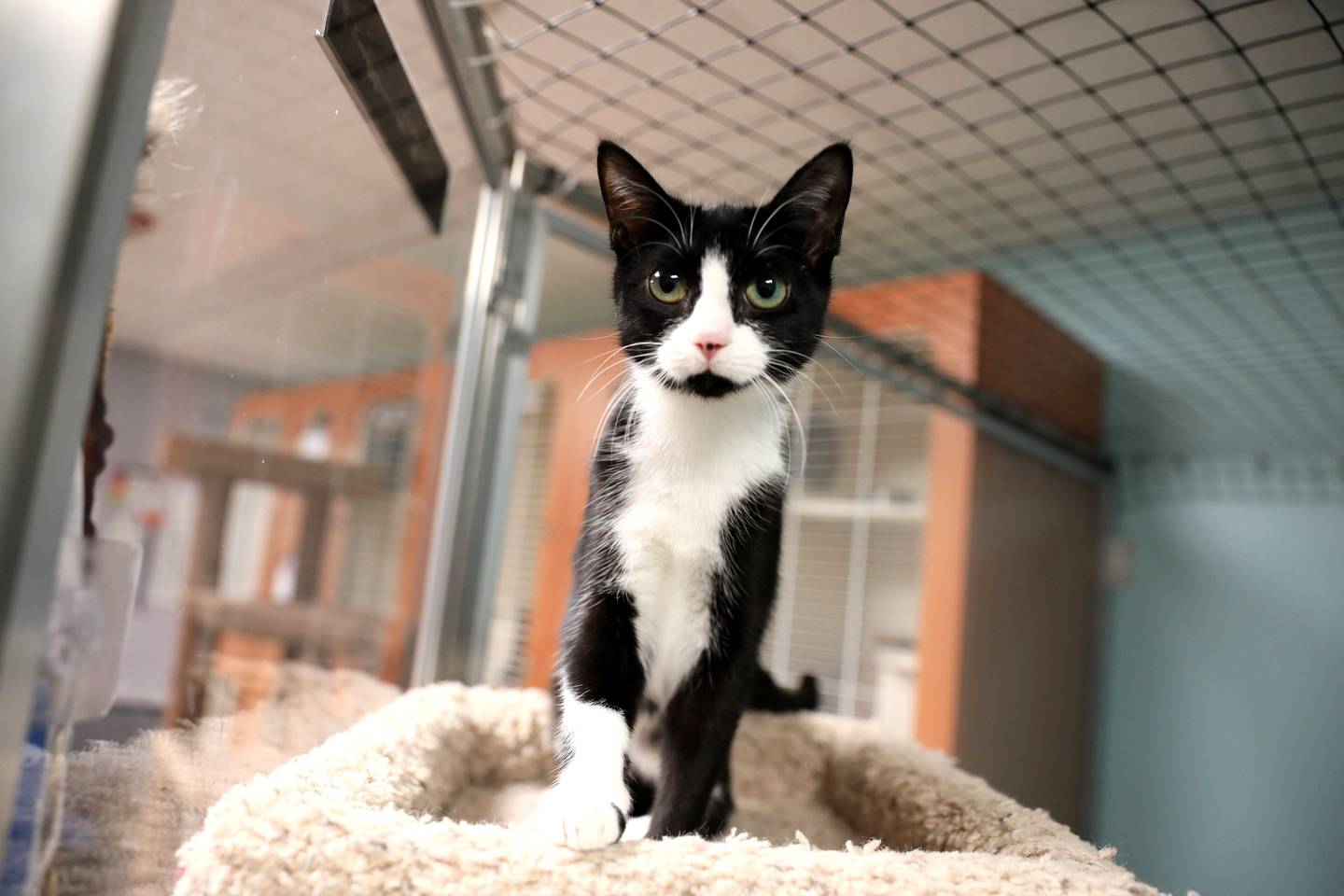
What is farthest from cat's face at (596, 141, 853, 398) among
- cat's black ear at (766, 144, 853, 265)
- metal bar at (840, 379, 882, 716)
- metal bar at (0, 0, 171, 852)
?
metal bar at (840, 379, 882, 716)

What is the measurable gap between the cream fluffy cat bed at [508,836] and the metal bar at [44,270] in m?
0.16

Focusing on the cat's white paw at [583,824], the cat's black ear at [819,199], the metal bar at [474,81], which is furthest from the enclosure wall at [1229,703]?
the metal bar at [474,81]

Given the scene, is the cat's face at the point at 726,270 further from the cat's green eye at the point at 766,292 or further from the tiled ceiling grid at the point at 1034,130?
the tiled ceiling grid at the point at 1034,130

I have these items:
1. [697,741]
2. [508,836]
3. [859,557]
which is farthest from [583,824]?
[859,557]

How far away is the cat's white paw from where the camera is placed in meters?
0.48

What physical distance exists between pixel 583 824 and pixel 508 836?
5cm

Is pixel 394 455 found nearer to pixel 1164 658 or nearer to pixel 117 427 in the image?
pixel 117 427

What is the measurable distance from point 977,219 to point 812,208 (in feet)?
1.61

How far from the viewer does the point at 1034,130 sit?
80cm

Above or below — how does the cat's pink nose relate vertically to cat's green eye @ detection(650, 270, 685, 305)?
below

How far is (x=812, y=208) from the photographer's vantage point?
0.66m

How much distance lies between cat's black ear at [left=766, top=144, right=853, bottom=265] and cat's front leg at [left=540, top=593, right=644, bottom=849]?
13.7 inches

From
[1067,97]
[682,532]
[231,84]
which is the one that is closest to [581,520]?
[682,532]

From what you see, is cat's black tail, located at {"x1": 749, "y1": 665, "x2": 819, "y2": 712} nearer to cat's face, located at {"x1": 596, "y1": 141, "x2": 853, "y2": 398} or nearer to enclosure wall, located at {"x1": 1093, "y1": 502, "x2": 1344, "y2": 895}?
enclosure wall, located at {"x1": 1093, "y1": 502, "x2": 1344, "y2": 895}
